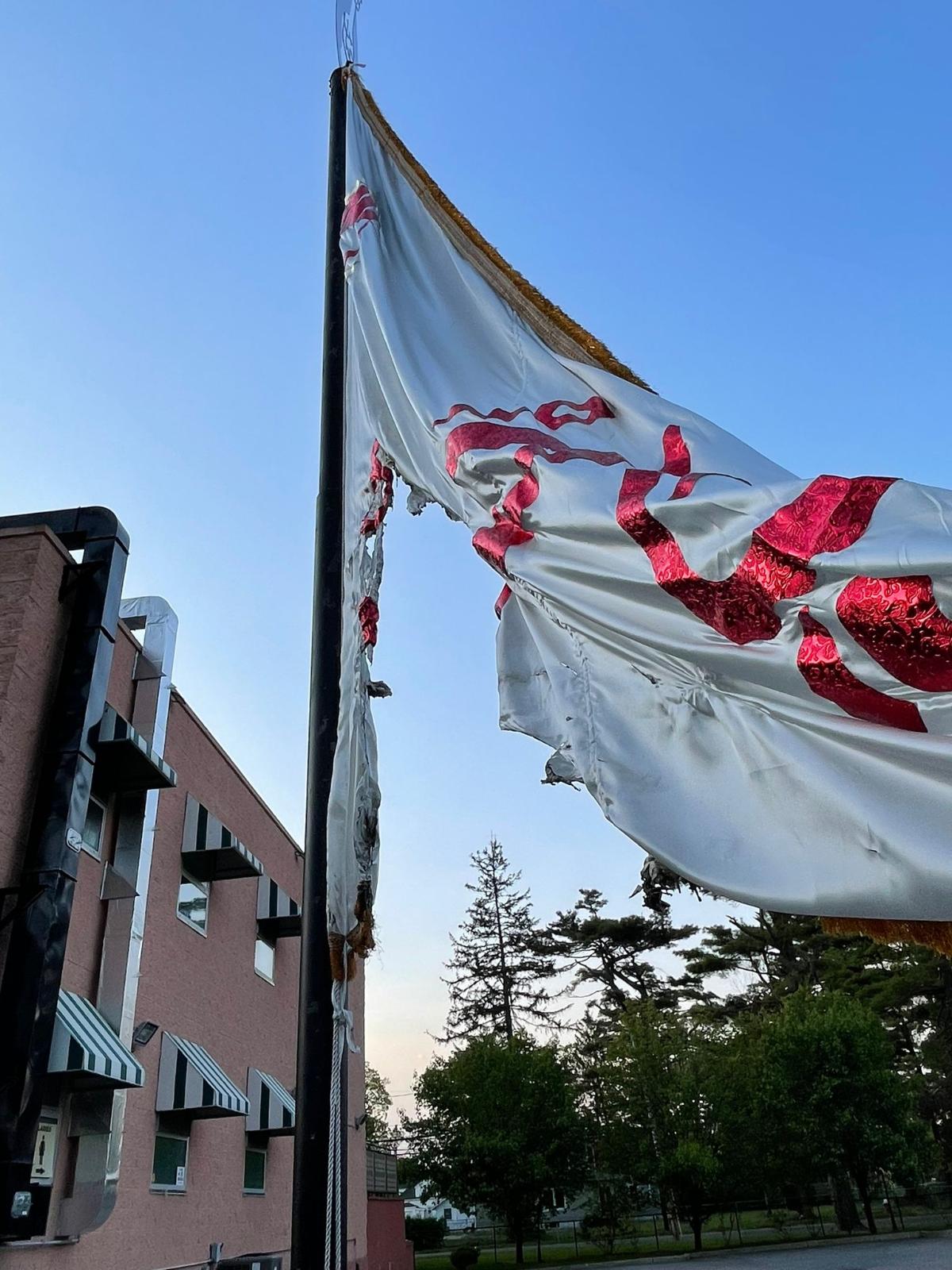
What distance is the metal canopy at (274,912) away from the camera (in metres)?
15.4

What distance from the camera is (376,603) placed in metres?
3.14

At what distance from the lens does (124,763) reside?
9609 millimetres

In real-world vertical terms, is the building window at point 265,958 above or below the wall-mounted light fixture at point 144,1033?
above

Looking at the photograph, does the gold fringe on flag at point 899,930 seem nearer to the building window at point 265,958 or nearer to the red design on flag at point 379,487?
the red design on flag at point 379,487

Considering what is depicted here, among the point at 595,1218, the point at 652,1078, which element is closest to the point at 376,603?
the point at 652,1078

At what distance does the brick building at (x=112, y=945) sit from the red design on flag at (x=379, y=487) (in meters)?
6.00

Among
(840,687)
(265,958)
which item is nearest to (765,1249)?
(265,958)

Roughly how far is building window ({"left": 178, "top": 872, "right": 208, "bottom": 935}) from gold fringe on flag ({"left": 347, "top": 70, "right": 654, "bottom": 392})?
10.0m

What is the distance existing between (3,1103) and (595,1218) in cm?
3188

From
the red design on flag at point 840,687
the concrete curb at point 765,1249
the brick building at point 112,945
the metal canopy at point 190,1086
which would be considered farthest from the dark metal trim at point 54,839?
the concrete curb at point 765,1249

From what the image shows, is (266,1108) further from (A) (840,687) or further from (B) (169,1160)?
(A) (840,687)

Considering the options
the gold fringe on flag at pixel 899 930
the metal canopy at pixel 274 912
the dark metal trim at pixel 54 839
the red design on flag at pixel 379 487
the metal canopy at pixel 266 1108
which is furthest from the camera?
the metal canopy at pixel 274 912

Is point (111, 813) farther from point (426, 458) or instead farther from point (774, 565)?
point (774, 565)

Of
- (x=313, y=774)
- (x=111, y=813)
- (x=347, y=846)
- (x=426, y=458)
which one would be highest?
(x=111, y=813)
